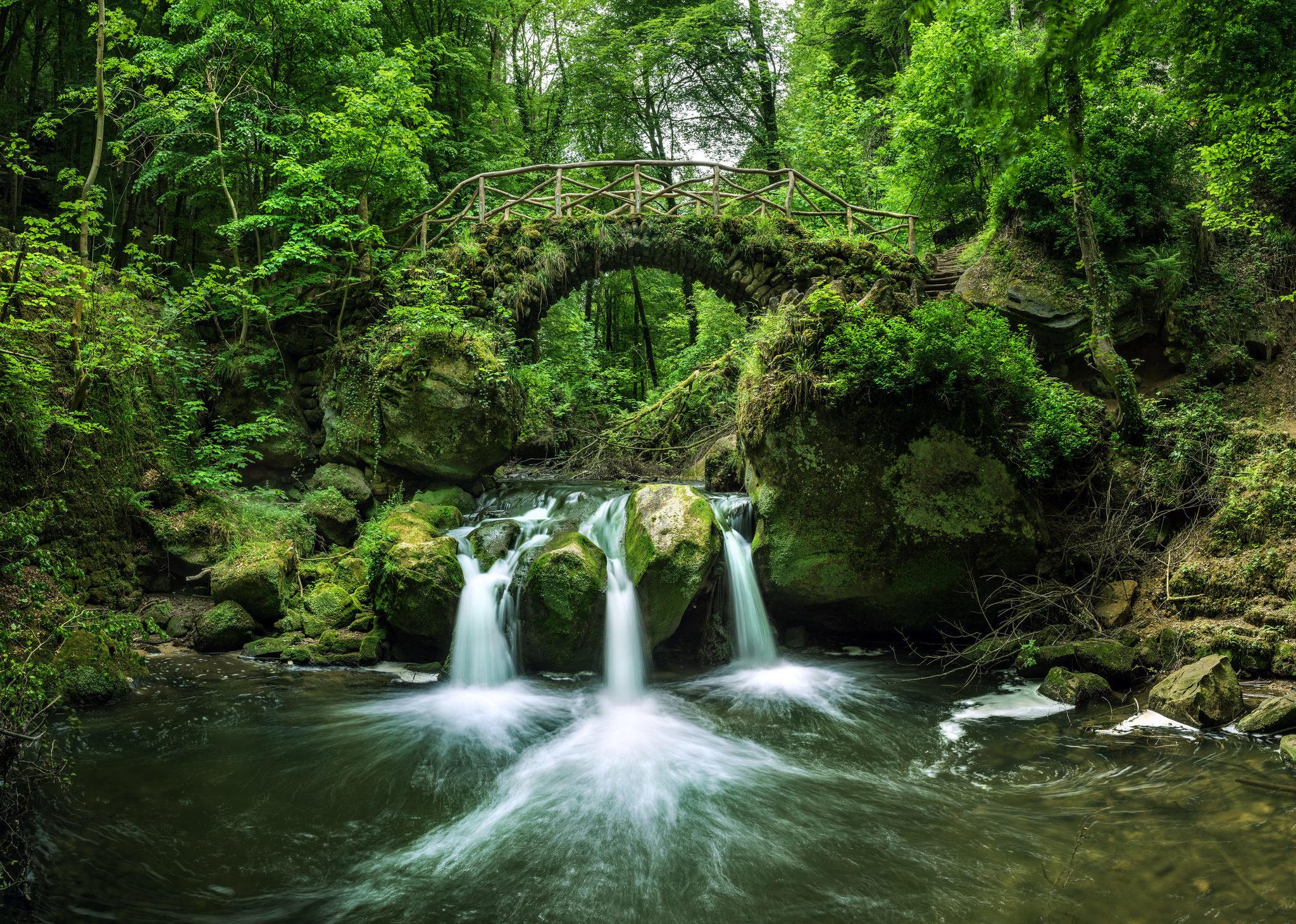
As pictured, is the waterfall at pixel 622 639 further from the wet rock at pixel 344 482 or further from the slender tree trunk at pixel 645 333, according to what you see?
the slender tree trunk at pixel 645 333

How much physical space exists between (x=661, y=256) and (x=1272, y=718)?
406 inches

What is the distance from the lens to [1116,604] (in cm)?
663

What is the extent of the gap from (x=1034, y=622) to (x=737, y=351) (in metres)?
7.35

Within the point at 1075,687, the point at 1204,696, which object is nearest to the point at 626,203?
the point at 1075,687

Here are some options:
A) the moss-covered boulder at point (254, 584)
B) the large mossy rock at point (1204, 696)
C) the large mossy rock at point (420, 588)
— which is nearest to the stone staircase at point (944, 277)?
the large mossy rock at point (1204, 696)

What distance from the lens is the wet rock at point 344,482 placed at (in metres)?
9.21

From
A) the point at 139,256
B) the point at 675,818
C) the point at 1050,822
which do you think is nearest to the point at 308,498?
the point at 139,256

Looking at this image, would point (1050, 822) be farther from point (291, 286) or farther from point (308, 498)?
point (291, 286)

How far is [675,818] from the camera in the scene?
4223 mm

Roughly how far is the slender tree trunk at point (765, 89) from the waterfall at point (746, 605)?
14117mm

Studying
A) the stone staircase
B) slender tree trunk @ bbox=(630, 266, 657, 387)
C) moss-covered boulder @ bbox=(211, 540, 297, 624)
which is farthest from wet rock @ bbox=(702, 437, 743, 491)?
slender tree trunk @ bbox=(630, 266, 657, 387)

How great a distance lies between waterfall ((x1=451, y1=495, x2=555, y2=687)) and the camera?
22.5ft

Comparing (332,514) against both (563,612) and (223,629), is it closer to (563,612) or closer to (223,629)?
(223,629)

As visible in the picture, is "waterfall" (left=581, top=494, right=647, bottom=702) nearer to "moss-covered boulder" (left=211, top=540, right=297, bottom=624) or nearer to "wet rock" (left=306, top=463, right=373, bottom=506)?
"moss-covered boulder" (left=211, top=540, right=297, bottom=624)
